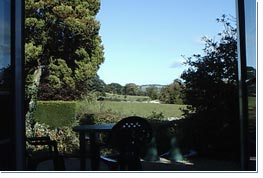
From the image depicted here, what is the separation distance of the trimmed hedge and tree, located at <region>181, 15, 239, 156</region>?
2195 mm

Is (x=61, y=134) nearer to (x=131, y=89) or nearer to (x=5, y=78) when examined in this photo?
(x=131, y=89)

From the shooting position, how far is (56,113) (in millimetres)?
8461

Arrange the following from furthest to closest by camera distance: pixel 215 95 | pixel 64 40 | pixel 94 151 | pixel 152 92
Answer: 1. pixel 64 40
2. pixel 152 92
3. pixel 215 95
4. pixel 94 151

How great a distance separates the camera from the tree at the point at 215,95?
716 cm

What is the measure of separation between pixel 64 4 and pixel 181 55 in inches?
133

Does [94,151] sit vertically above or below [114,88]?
below

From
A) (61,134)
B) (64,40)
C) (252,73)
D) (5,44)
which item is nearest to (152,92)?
(61,134)

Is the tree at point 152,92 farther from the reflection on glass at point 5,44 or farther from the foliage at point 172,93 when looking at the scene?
the reflection on glass at point 5,44

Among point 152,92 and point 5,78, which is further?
point 152,92

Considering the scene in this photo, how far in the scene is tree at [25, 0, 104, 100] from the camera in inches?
390

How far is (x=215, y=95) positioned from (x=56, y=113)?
3.01 metres

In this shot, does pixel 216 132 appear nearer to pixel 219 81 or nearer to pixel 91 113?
pixel 219 81

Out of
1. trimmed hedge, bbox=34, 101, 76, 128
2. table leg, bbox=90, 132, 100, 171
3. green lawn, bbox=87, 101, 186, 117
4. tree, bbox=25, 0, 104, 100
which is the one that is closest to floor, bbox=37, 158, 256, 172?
table leg, bbox=90, 132, 100, 171

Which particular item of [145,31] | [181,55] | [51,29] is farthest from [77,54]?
[181,55]
